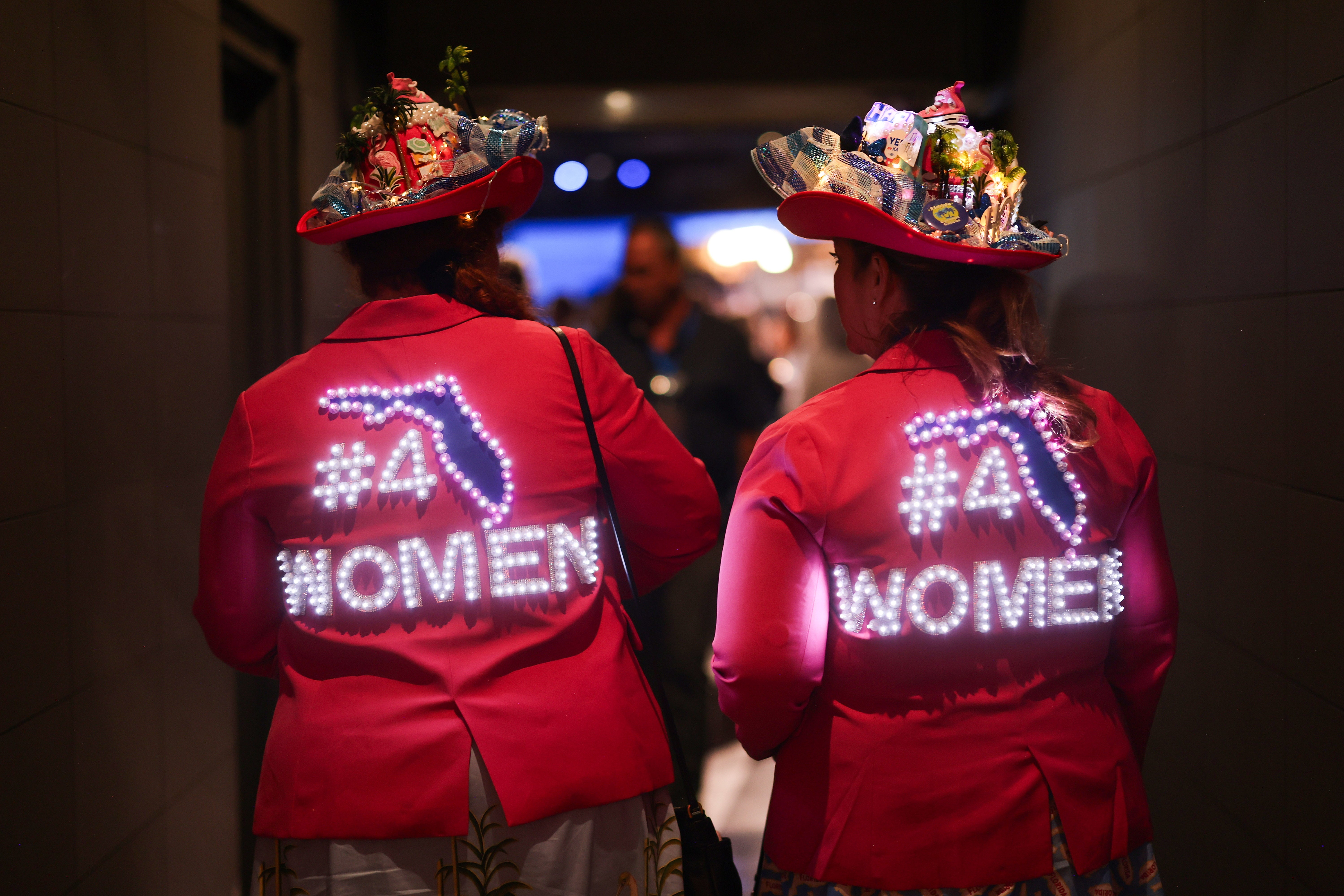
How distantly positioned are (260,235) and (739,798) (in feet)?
7.09

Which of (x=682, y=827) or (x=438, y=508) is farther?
(x=682, y=827)

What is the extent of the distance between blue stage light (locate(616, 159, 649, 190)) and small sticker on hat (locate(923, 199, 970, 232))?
2425mm

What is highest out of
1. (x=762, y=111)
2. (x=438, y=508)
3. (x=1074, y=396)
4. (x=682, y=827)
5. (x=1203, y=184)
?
(x=762, y=111)

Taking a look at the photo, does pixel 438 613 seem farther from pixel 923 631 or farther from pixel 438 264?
pixel 923 631

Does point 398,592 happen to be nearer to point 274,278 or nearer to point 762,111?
point 274,278

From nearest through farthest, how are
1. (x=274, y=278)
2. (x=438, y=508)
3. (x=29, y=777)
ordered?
(x=438, y=508)
(x=29, y=777)
(x=274, y=278)

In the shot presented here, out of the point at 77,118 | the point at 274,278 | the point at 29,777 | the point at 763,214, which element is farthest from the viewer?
the point at 763,214

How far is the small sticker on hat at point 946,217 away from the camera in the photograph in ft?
4.57

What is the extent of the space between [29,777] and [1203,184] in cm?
245

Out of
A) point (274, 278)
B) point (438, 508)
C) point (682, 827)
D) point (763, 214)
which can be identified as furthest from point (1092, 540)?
point (763, 214)

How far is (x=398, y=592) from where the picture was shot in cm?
Answer: 142

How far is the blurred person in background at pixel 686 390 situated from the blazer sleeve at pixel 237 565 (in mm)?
1384

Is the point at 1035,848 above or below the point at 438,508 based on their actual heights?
below

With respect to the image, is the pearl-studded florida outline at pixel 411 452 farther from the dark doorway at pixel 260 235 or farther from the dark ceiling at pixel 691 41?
the dark ceiling at pixel 691 41
